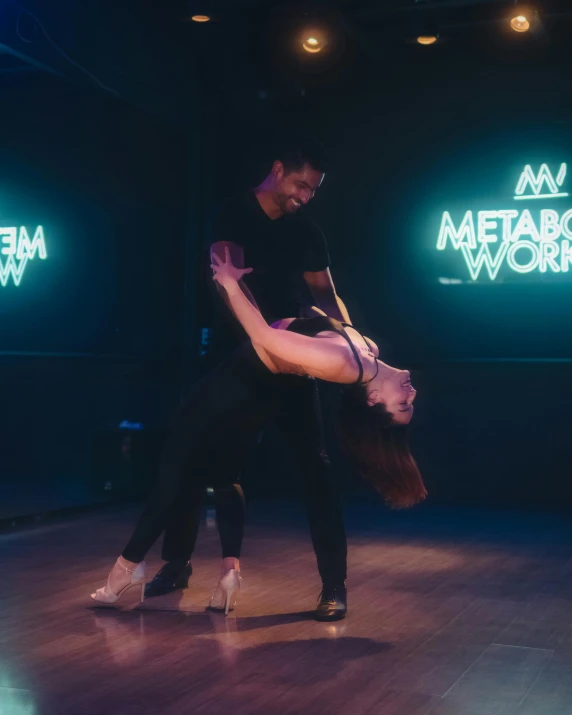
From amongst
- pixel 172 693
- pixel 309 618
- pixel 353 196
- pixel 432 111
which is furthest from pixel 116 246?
pixel 172 693

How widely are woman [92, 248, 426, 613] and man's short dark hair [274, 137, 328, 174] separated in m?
0.43

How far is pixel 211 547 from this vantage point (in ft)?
17.6

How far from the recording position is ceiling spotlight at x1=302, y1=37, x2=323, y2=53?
23.3ft

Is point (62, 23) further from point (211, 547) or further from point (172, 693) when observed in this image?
point (172, 693)

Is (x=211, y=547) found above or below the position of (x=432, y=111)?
below

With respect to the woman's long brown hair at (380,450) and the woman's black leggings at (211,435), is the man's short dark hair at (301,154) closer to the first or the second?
the woman's black leggings at (211,435)

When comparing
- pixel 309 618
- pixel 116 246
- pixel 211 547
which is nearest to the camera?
pixel 309 618

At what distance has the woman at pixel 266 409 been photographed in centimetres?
322

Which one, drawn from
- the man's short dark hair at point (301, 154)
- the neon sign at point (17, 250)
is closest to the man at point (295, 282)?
the man's short dark hair at point (301, 154)

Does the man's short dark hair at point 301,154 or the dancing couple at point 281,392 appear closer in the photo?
the dancing couple at point 281,392

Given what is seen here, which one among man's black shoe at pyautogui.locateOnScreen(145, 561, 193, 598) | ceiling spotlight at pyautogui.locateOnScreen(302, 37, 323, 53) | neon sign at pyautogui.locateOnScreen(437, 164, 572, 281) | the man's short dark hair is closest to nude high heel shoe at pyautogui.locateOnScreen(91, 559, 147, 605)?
man's black shoe at pyautogui.locateOnScreen(145, 561, 193, 598)

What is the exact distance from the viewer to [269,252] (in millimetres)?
3570

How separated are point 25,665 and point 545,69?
19.6ft

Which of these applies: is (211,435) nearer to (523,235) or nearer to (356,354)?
(356,354)
